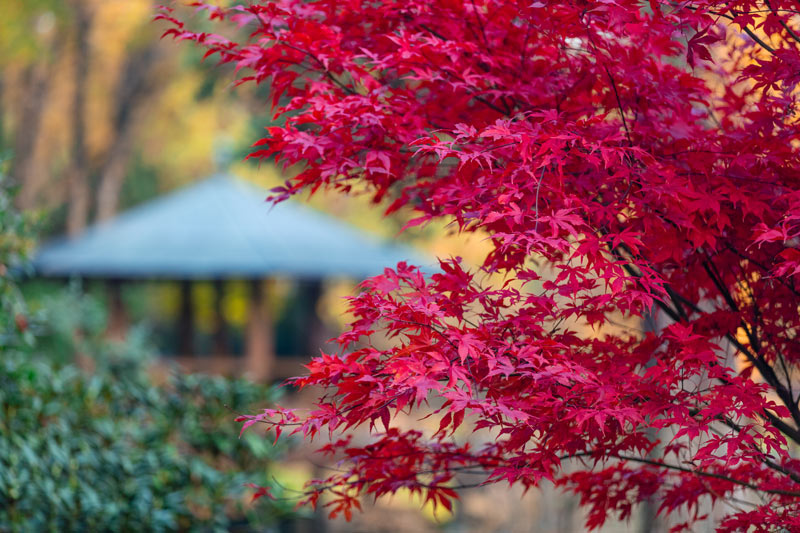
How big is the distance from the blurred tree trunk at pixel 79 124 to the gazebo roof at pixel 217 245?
477cm

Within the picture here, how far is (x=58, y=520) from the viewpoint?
461 centimetres

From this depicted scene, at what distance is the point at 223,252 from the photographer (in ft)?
36.6

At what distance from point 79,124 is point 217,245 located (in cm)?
719

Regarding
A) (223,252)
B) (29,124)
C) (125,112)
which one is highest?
(125,112)

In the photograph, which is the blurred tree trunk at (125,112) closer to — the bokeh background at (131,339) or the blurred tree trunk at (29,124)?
the bokeh background at (131,339)

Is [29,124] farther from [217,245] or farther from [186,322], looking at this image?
[217,245]

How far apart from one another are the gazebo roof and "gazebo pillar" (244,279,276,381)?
1.09m

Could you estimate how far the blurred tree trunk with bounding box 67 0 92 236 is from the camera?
642 inches

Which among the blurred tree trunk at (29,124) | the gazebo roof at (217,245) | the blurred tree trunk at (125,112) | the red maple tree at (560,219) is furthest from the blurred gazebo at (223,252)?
the red maple tree at (560,219)

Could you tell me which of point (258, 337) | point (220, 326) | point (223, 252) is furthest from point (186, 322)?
point (223, 252)

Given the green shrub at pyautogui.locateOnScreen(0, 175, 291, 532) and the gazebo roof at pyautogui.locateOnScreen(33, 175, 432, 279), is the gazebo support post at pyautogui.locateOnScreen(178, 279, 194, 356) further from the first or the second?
the green shrub at pyautogui.locateOnScreen(0, 175, 291, 532)

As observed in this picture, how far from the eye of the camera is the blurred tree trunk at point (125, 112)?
1847 cm

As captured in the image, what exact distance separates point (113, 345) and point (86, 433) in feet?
10.5

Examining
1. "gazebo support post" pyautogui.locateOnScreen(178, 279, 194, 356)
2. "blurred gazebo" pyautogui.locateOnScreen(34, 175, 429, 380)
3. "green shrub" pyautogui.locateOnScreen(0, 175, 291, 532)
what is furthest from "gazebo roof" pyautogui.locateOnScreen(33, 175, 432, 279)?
"green shrub" pyautogui.locateOnScreen(0, 175, 291, 532)
